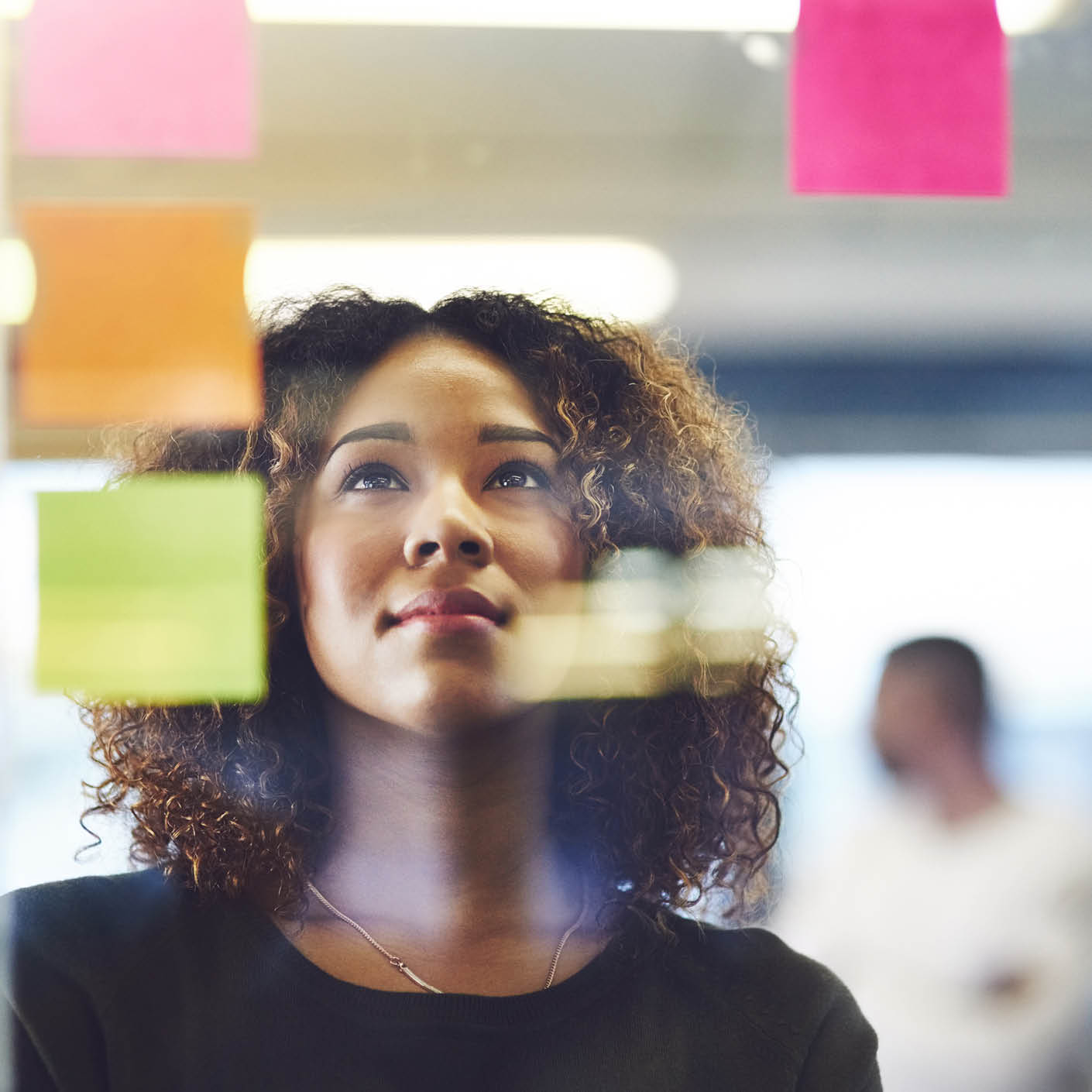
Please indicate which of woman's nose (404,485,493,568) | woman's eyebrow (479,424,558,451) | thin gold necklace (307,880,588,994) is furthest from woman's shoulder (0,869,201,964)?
woman's eyebrow (479,424,558,451)

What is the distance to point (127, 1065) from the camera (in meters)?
0.82

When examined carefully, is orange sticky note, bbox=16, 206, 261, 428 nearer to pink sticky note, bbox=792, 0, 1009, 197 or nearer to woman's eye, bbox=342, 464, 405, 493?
woman's eye, bbox=342, 464, 405, 493

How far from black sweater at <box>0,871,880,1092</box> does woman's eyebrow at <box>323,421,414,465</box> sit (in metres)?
0.38

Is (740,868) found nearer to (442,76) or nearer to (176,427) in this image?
(176,427)

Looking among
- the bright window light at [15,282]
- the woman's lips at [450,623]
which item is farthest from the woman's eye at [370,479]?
the bright window light at [15,282]

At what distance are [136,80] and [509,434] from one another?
0.43 m

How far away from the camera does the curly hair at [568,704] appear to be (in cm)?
87

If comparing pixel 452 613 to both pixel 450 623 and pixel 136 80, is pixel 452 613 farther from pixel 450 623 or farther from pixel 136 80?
pixel 136 80

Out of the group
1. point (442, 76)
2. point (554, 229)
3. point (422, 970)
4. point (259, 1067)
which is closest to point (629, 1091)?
point (422, 970)

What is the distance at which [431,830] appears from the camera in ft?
2.86

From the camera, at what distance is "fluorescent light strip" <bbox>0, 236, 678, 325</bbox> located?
0.91m

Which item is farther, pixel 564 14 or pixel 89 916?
pixel 564 14

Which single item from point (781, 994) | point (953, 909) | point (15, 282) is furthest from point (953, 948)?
point (15, 282)

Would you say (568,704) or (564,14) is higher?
(564,14)
